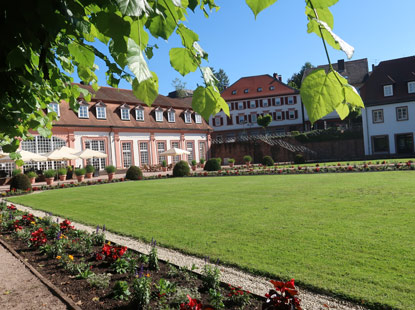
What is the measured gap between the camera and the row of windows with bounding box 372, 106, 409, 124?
33.6m

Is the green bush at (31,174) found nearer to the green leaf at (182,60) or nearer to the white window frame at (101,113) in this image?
the white window frame at (101,113)

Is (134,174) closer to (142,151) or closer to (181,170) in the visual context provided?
(181,170)

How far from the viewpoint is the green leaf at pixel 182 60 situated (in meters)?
1.31

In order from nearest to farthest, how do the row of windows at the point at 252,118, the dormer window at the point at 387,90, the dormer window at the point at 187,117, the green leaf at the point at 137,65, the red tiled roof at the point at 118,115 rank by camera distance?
the green leaf at the point at 137,65 < the red tiled roof at the point at 118,115 < the dormer window at the point at 387,90 < the dormer window at the point at 187,117 < the row of windows at the point at 252,118

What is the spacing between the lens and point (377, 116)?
3478 centimetres

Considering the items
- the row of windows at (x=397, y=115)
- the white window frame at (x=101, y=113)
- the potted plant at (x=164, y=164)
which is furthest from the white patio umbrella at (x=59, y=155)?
the row of windows at (x=397, y=115)

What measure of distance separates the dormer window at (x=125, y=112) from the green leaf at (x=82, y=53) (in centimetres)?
3209

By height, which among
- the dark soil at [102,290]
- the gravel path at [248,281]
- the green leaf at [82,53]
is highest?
the green leaf at [82,53]

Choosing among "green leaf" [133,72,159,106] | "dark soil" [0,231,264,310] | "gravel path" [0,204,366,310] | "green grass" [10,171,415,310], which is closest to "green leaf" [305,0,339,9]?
"green leaf" [133,72,159,106]

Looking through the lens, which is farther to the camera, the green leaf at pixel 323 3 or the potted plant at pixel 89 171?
the potted plant at pixel 89 171

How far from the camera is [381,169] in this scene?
19.2 meters

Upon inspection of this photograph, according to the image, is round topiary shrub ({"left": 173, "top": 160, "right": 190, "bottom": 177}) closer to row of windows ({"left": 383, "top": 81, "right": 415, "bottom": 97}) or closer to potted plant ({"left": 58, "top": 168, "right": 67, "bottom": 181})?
potted plant ({"left": 58, "top": 168, "right": 67, "bottom": 181})

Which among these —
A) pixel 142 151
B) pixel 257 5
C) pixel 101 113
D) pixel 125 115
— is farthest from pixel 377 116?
pixel 257 5

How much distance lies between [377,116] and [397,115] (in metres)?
1.83
